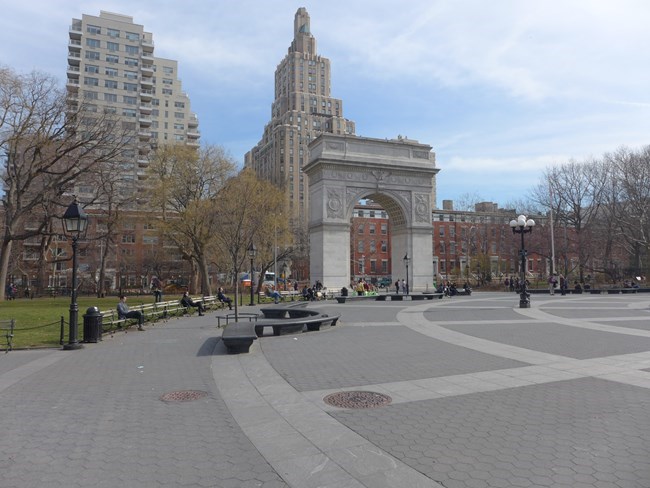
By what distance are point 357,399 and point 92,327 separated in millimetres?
9940

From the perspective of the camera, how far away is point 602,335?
13.1 metres

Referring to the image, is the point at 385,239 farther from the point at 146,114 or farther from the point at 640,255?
the point at 146,114

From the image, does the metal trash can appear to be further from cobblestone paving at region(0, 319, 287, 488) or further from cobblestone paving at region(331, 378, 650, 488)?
cobblestone paving at region(331, 378, 650, 488)

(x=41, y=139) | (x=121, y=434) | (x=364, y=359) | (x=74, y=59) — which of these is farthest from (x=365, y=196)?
(x=74, y=59)

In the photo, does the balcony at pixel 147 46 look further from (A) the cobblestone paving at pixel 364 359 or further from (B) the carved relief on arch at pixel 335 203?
(A) the cobblestone paving at pixel 364 359

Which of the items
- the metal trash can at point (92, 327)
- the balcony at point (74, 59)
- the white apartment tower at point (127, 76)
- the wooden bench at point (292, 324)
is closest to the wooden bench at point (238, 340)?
the wooden bench at point (292, 324)

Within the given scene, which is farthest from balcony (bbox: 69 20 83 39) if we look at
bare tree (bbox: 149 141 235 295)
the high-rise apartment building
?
bare tree (bbox: 149 141 235 295)

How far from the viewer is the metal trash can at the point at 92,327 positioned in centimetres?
1338

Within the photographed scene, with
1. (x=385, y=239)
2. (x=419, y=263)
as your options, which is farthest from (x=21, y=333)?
(x=385, y=239)

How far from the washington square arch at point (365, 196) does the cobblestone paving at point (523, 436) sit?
33939 millimetres

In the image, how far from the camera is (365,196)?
44031 mm

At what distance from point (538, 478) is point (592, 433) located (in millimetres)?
1586

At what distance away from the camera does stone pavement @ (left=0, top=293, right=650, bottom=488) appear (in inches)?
171

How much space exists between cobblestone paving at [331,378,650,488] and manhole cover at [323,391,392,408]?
28 centimetres
